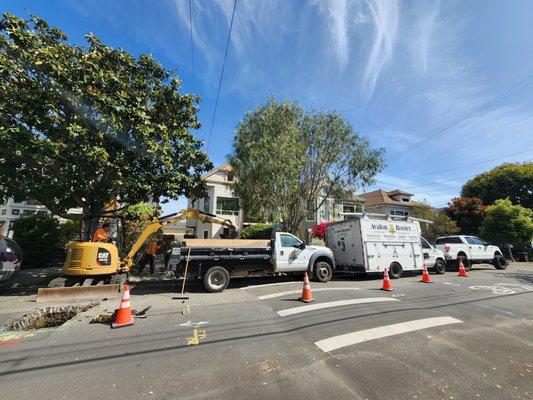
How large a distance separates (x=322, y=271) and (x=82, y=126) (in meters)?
10.4

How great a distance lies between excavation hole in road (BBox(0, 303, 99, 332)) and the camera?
282 inches

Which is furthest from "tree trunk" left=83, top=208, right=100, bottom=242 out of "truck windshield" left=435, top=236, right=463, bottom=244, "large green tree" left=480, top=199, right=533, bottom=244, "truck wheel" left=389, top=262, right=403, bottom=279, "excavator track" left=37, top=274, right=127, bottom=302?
"large green tree" left=480, top=199, right=533, bottom=244

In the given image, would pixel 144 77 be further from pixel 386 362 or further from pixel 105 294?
pixel 386 362

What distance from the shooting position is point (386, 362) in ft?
15.1

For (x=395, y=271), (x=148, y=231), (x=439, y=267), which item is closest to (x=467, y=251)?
(x=439, y=267)

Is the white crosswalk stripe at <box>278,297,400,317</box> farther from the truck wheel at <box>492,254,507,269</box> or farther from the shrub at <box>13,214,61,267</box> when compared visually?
the shrub at <box>13,214,61,267</box>

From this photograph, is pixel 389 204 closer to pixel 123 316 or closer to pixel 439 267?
pixel 439 267

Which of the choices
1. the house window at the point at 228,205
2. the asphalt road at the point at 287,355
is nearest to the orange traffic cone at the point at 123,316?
the asphalt road at the point at 287,355

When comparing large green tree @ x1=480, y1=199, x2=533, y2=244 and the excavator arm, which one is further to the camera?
large green tree @ x1=480, y1=199, x2=533, y2=244

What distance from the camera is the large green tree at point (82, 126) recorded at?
34.2 feet

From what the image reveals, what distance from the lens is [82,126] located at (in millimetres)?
11258

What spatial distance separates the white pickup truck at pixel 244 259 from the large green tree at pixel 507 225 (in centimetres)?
2065

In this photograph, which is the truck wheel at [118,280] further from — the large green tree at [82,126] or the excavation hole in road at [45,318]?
the large green tree at [82,126]

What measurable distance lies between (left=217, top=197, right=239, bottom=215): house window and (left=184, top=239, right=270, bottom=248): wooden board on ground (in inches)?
706
